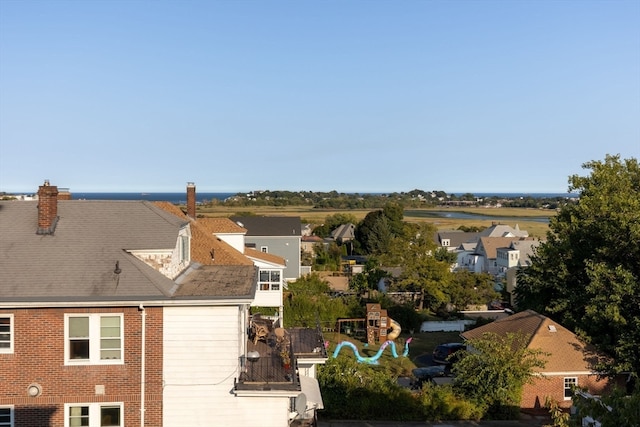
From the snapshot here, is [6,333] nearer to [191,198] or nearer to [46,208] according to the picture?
[46,208]

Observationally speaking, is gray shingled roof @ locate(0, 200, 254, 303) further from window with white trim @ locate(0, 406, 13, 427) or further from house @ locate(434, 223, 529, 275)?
house @ locate(434, 223, 529, 275)

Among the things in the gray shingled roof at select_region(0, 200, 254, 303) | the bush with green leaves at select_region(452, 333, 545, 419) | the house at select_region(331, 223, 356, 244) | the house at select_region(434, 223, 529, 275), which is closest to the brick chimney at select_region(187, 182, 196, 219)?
the gray shingled roof at select_region(0, 200, 254, 303)

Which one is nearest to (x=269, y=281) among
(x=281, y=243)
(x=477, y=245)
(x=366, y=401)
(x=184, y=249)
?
(x=366, y=401)

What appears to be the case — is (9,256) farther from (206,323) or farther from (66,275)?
(206,323)

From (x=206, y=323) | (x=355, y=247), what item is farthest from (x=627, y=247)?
(x=355, y=247)

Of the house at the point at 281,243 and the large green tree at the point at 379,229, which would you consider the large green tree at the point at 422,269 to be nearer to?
the house at the point at 281,243

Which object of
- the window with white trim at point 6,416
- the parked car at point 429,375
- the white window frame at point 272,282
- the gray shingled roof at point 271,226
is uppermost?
A: the gray shingled roof at point 271,226

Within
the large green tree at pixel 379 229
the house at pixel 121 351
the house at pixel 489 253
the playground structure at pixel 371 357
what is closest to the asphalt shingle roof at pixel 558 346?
the playground structure at pixel 371 357
